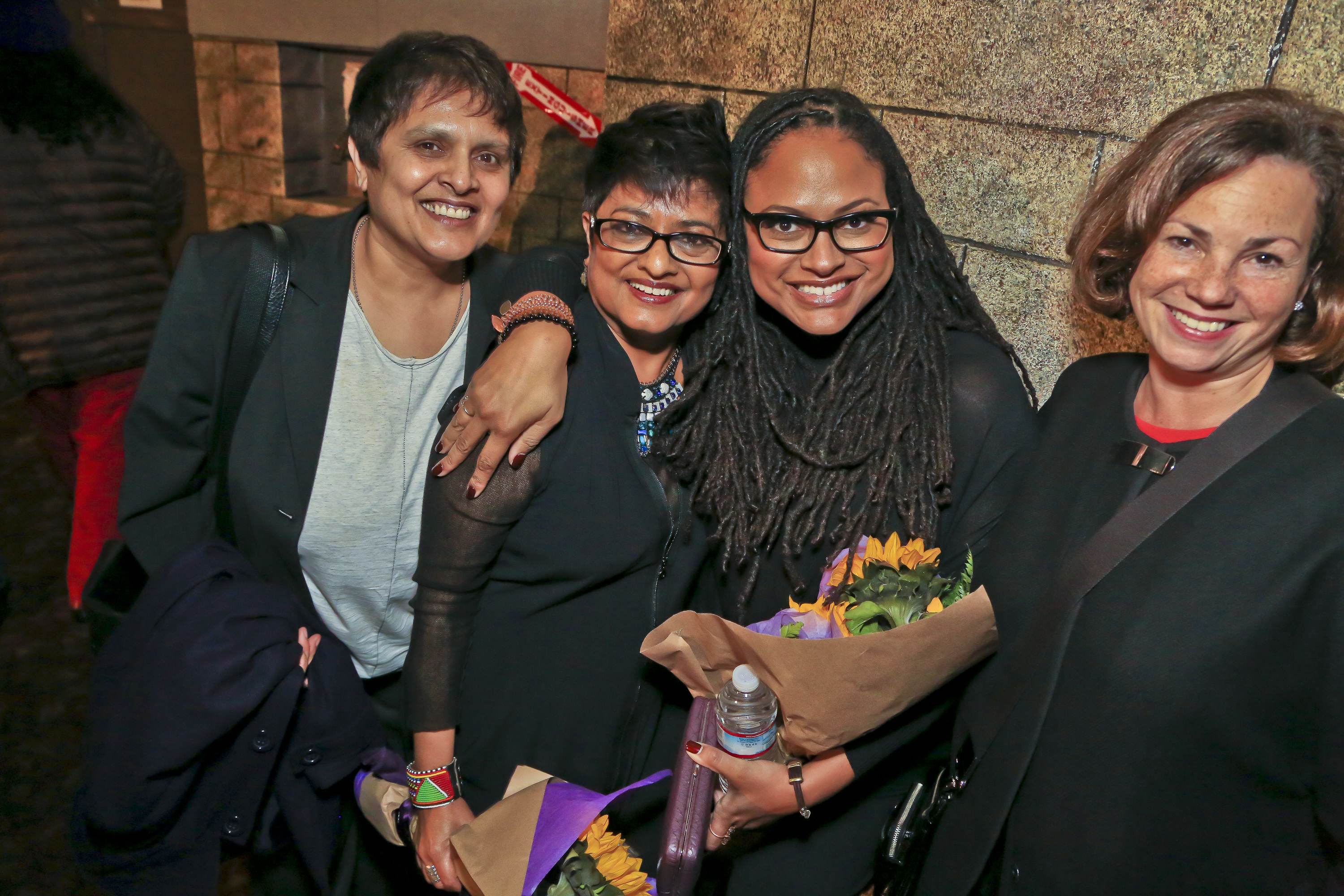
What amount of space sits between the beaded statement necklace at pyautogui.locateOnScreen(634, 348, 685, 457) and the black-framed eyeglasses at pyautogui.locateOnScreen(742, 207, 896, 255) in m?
0.41

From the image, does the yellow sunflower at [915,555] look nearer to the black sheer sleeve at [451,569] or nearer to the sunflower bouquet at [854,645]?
the sunflower bouquet at [854,645]

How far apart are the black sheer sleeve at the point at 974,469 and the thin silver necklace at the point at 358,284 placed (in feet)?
4.56

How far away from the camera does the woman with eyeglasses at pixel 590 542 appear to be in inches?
79.3

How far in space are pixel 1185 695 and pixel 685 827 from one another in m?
1.00

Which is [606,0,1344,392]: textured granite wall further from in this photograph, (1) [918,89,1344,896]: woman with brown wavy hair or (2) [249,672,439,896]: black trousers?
(2) [249,672,439,896]: black trousers

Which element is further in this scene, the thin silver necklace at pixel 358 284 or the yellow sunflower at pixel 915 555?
the thin silver necklace at pixel 358 284

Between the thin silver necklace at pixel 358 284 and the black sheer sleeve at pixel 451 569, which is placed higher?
the thin silver necklace at pixel 358 284

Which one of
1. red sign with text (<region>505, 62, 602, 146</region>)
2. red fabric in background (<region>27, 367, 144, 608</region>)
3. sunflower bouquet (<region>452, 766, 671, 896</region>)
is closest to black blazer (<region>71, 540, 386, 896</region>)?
sunflower bouquet (<region>452, 766, 671, 896</region>)

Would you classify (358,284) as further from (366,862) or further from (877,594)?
(366,862)

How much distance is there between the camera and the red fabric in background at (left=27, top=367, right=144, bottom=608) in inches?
149

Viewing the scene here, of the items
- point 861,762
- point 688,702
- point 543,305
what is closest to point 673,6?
point 543,305

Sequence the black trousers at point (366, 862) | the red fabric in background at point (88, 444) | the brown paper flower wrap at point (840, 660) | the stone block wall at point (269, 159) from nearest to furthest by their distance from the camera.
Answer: the brown paper flower wrap at point (840, 660), the black trousers at point (366, 862), the red fabric in background at point (88, 444), the stone block wall at point (269, 159)

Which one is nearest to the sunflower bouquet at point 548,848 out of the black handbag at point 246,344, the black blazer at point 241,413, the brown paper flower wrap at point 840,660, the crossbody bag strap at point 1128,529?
the brown paper flower wrap at point 840,660

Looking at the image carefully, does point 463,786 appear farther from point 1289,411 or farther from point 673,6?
point 673,6
